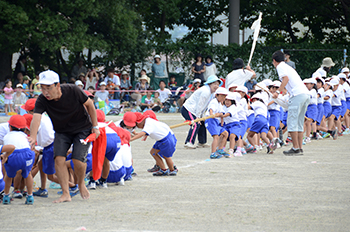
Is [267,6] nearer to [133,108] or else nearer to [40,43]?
[133,108]

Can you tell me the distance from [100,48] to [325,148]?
13.5 m

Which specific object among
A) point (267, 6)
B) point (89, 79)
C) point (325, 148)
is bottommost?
point (325, 148)

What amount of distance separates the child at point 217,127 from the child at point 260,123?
0.88 metres

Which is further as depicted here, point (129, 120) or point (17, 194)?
point (129, 120)

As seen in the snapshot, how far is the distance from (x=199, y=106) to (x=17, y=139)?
6077 millimetres

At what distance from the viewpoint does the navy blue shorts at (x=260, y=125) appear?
11.5m

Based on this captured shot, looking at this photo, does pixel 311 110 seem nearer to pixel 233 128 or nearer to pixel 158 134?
pixel 233 128

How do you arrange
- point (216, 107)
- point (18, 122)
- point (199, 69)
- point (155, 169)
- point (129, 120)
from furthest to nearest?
point (199, 69), point (216, 107), point (155, 169), point (129, 120), point (18, 122)

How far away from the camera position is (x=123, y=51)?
24.9m

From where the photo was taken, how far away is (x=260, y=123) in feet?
37.7

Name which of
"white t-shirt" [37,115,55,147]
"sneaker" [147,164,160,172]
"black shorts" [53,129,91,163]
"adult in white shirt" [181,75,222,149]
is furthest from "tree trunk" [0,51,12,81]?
"black shorts" [53,129,91,163]

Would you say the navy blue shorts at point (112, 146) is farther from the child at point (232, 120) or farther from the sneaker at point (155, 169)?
the child at point (232, 120)

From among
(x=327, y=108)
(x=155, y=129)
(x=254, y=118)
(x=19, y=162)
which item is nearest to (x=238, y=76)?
(x=254, y=118)

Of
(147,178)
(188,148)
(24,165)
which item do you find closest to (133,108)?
(188,148)
